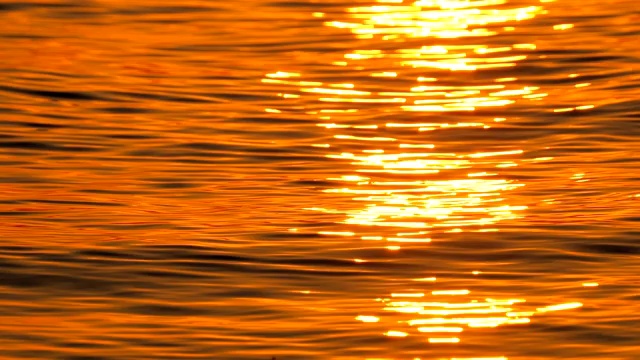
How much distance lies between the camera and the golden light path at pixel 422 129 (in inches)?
247

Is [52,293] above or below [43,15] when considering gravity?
below

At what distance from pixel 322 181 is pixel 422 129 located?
108cm

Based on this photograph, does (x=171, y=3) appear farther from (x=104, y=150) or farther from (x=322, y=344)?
(x=322, y=344)

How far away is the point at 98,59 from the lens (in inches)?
426

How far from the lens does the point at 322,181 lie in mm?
8070

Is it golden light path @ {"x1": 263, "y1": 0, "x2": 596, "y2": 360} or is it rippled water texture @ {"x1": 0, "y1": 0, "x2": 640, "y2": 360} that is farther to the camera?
golden light path @ {"x1": 263, "y1": 0, "x2": 596, "y2": 360}

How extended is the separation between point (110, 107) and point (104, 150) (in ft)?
3.31

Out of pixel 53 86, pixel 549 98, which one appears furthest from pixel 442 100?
pixel 53 86

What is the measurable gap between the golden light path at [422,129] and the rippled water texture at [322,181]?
0.02 metres

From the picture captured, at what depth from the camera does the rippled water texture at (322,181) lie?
6066 mm

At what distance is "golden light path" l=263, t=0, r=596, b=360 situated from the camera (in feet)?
20.6

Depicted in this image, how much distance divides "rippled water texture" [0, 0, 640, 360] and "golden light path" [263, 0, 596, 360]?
0.06 feet

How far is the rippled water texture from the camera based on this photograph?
6.07m

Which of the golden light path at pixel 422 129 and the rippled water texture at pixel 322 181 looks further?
the golden light path at pixel 422 129
